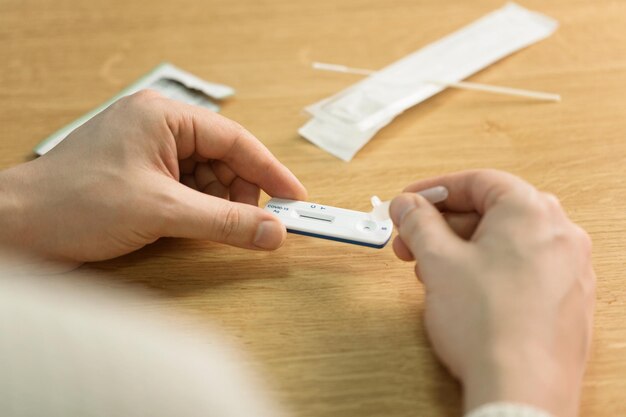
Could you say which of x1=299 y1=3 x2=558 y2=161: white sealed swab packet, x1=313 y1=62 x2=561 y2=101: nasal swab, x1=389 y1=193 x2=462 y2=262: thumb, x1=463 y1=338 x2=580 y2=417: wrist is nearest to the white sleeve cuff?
x1=463 y1=338 x2=580 y2=417: wrist

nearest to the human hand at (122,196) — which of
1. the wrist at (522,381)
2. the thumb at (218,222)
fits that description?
the thumb at (218,222)

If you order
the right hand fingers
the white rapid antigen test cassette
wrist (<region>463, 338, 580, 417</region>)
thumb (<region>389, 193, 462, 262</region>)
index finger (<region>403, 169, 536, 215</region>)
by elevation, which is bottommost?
wrist (<region>463, 338, 580, 417</region>)

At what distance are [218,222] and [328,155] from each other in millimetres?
192

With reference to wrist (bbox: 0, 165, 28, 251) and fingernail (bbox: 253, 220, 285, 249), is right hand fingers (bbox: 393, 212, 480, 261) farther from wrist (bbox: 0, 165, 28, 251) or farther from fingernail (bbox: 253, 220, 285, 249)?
wrist (bbox: 0, 165, 28, 251)

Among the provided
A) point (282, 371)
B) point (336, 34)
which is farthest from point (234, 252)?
point (336, 34)

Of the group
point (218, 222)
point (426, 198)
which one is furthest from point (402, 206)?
point (218, 222)

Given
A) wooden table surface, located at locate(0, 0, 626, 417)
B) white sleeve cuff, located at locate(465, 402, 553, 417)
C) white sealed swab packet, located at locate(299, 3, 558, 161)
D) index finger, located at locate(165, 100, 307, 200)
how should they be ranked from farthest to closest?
white sealed swab packet, located at locate(299, 3, 558, 161) < index finger, located at locate(165, 100, 307, 200) < wooden table surface, located at locate(0, 0, 626, 417) < white sleeve cuff, located at locate(465, 402, 553, 417)

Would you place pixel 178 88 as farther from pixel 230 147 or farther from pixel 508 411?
pixel 508 411

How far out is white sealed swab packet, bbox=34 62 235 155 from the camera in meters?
0.78

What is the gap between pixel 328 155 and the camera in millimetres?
703

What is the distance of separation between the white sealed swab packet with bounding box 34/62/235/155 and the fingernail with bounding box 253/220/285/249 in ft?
0.85

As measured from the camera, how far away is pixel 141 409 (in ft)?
1.05

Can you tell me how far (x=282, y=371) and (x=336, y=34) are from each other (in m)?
0.53

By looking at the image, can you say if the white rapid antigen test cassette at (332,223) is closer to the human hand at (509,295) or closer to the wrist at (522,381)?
the human hand at (509,295)
